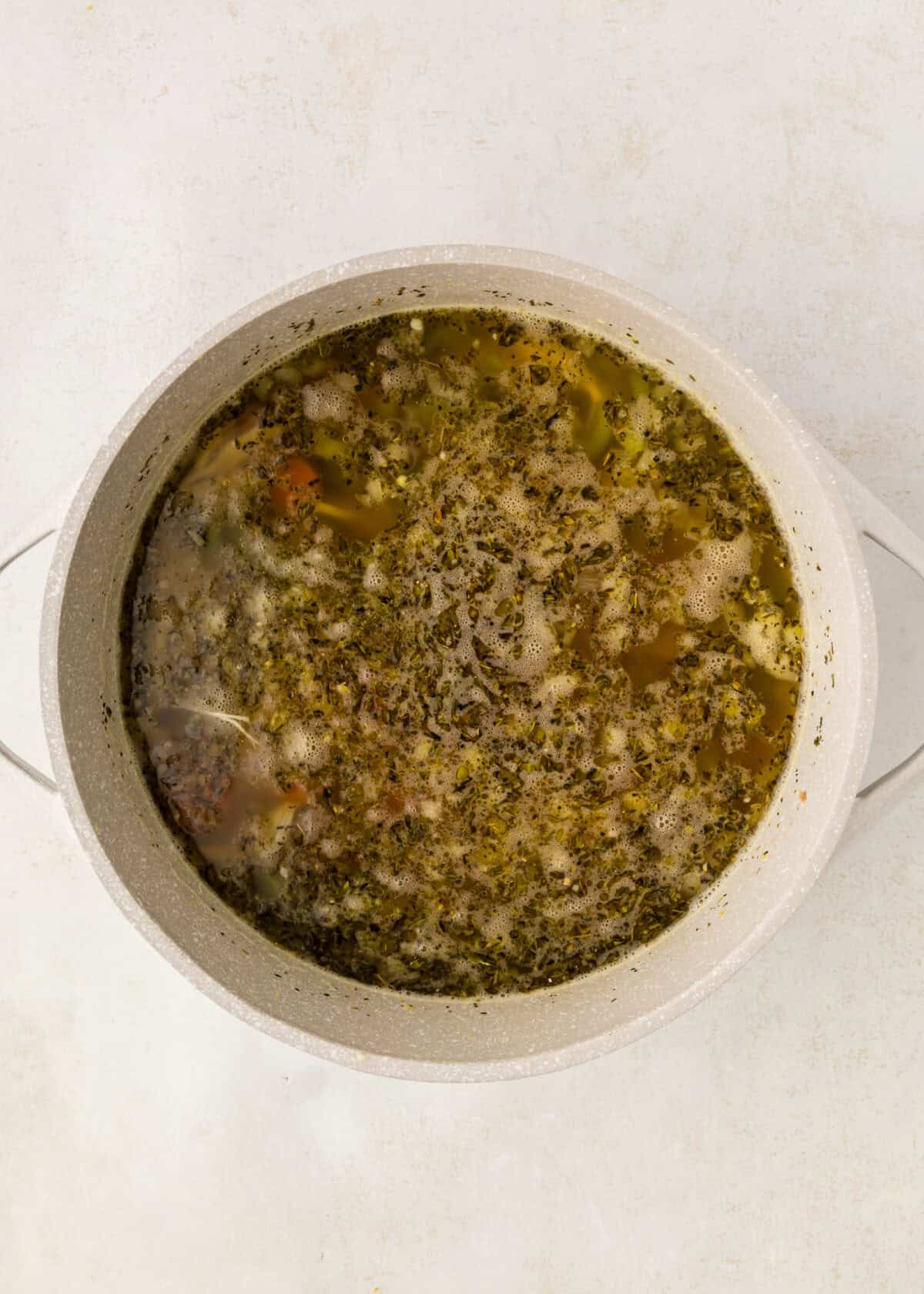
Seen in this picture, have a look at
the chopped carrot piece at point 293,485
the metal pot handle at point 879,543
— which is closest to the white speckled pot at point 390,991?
the metal pot handle at point 879,543

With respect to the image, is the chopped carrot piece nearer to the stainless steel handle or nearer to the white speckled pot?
the white speckled pot

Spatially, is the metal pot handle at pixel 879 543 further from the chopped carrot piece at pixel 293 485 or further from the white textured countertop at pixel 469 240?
the chopped carrot piece at pixel 293 485

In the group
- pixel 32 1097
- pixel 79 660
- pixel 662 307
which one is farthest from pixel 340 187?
pixel 32 1097

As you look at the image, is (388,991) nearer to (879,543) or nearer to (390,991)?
(390,991)

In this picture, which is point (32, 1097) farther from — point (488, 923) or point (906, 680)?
point (906, 680)

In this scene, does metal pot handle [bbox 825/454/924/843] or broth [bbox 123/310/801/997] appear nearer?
metal pot handle [bbox 825/454/924/843]

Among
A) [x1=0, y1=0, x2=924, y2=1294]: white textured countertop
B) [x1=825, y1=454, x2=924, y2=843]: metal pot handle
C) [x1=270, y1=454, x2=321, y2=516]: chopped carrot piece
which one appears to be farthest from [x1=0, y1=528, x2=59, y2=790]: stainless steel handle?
[x1=825, y1=454, x2=924, y2=843]: metal pot handle
